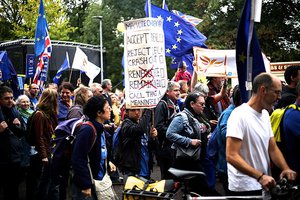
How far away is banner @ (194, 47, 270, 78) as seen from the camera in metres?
10.4

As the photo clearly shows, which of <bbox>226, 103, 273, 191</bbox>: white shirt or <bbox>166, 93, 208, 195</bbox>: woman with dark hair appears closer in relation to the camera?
<bbox>226, 103, 273, 191</bbox>: white shirt

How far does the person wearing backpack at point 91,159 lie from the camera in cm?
569

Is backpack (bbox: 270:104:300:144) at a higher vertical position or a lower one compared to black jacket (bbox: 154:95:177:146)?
higher

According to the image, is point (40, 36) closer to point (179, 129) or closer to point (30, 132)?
point (30, 132)

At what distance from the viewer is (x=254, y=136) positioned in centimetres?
471

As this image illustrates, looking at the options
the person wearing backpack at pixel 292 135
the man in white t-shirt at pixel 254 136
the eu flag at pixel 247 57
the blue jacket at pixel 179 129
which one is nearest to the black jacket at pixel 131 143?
the blue jacket at pixel 179 129

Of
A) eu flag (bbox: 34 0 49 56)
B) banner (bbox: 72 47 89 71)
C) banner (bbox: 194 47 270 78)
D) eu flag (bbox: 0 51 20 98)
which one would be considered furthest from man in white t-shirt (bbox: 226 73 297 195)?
banner (bbox: 72 47 89 71)

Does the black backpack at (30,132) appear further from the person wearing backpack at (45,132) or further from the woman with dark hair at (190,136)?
the woman with dark hair at (190,136)

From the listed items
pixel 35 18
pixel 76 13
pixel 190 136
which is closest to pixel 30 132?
pixel 190 136

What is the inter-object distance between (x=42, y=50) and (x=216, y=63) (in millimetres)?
4638

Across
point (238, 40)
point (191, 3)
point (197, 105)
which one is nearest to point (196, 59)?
point (197, 105)

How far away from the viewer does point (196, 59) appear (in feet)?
36.2

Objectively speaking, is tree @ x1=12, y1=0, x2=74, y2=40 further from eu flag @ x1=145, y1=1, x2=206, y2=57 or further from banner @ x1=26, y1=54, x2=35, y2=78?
eu flag @ x1=145, y1=1, x2=206, y2=57

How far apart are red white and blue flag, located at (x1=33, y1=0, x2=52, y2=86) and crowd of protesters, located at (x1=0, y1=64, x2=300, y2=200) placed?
7.41ft
